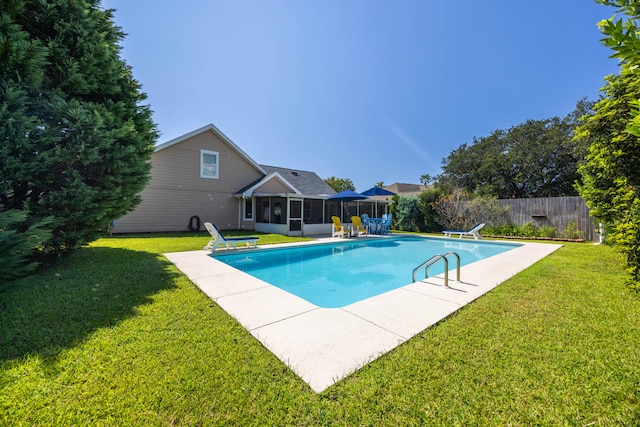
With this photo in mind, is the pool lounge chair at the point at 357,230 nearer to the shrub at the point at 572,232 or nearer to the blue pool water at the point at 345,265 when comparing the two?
the blue pool water at the point at 345,265

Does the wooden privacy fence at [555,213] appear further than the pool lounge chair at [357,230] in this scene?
No

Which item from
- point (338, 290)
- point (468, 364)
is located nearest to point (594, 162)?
point (468, 364)

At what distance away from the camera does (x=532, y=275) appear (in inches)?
239

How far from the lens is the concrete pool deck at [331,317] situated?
108 inches

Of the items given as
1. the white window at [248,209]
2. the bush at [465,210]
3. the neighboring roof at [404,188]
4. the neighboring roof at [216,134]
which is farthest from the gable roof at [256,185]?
the neighboring roof at [404,188]

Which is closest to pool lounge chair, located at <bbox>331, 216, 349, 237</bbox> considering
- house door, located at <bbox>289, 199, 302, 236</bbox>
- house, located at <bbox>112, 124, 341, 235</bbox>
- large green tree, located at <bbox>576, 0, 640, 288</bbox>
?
house, located at <bbox>112, 124, 341, 235</bbox>

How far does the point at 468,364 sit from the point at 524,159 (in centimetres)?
2900

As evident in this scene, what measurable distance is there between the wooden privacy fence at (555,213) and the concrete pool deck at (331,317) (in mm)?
11536

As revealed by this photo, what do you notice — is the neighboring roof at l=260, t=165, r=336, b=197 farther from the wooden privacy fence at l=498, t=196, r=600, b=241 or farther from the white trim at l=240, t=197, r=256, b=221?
the wooden privacy fence at l=498, t=196, r=600, b=241

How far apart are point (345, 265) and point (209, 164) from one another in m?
12.6

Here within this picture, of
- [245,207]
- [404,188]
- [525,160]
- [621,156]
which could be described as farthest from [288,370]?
[404,188]

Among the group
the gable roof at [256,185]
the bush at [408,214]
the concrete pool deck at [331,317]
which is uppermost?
the gable roof at [256,185]

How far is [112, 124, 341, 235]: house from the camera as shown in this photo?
15289mm

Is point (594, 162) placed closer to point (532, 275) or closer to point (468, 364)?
point (532, 275)
